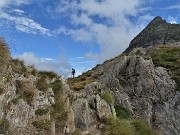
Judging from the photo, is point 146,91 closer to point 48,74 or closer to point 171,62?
point 171,62

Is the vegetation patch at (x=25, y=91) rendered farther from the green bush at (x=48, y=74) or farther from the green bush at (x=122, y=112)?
the green bush at (x=122, y=112)

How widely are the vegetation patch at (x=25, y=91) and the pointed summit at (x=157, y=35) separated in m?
118

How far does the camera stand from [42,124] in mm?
23234

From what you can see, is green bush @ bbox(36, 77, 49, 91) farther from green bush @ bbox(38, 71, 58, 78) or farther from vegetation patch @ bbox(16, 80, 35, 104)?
vegetation patch @ bbox(16, 80, 35, 104)

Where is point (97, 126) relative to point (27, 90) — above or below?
below

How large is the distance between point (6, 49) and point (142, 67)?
1300 inches

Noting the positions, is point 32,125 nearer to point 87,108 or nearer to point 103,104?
point 87,108

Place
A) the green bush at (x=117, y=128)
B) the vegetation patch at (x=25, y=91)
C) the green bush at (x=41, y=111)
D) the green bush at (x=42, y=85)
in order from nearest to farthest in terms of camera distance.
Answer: the vegetation patch at (x=25, y=91) → the green bush at (x=41, y=111) → the green bush at (x=42, y=85) → the green bush at (x=117, y=128)

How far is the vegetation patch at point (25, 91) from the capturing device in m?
23.9

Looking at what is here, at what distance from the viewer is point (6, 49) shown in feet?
76.2

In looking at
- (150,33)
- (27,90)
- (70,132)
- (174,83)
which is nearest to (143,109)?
(174,83)

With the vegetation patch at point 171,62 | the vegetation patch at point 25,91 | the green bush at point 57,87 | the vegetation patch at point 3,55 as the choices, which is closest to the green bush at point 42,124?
the vegetation patch at point 25,91

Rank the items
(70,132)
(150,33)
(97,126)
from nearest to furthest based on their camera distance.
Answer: (70,132), (97,126), (150,33)

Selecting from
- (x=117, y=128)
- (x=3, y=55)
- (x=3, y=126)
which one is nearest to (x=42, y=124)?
(x=3, y=126)
